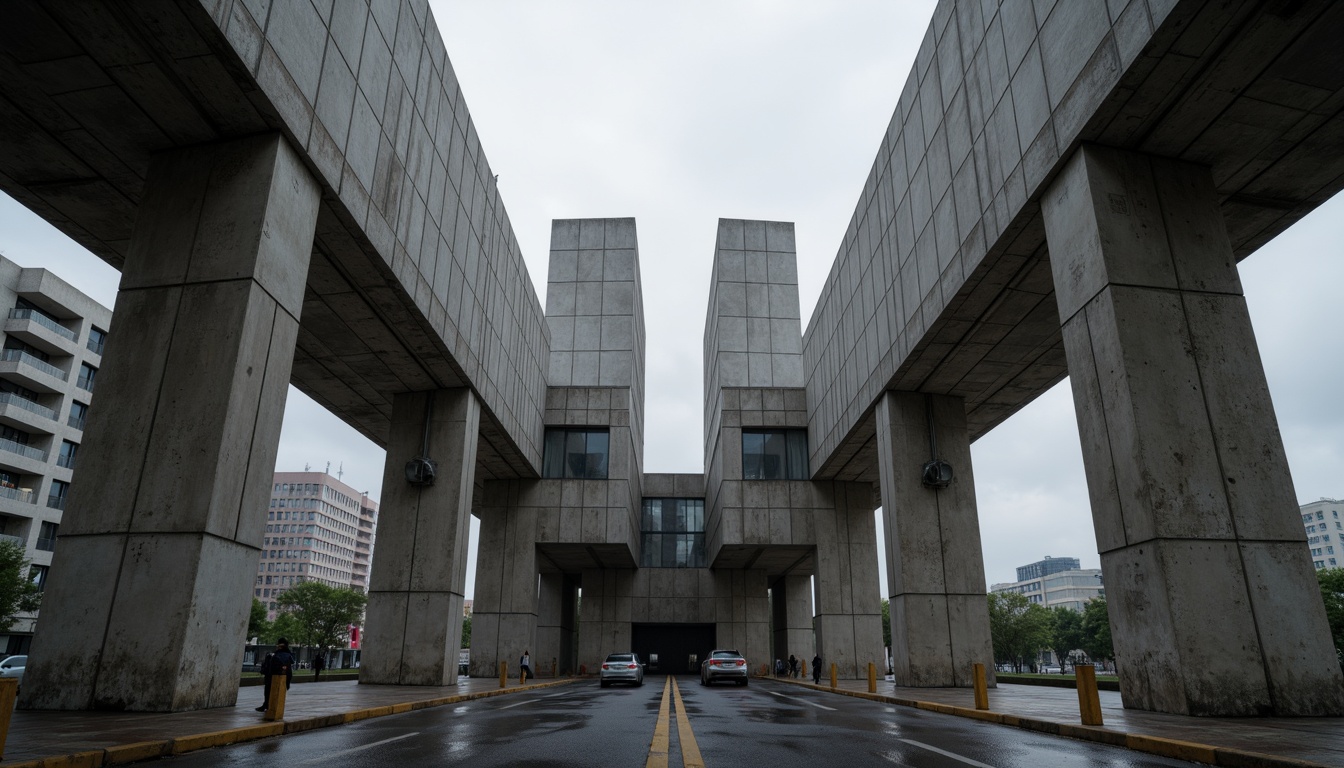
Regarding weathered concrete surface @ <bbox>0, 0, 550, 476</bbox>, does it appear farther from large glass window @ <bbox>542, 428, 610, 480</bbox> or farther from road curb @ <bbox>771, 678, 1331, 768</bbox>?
road curb @ <bbox>771, 678, 1331, 768</bbox>

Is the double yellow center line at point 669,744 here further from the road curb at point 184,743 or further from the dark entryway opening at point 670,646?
the dark entryway opening at point 670,646

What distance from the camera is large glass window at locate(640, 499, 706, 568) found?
48.8 metres

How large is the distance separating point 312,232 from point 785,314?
34.6m

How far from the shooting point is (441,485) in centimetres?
2438

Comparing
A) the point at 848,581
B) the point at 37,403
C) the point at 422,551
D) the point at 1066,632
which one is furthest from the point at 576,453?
the point at 1066,632

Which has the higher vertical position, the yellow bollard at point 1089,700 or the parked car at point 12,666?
the yellow bollard at point 1089,700

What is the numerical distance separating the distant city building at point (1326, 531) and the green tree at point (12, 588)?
612ft

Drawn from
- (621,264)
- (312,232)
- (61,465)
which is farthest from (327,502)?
(312,232)

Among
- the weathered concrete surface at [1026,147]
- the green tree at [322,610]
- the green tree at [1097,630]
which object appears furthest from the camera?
the green tree at [1097,630]

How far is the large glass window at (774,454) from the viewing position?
3781cm

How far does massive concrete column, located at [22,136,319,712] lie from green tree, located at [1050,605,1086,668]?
4308 inches

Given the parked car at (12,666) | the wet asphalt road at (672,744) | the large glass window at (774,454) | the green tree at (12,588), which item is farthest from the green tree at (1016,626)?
the green tree at (12,588)

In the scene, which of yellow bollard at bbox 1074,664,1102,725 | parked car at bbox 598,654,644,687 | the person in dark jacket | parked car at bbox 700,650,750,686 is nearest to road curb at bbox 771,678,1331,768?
yellow bollard at bbox 1074,664,1102,725

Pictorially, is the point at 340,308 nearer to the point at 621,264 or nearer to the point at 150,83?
the point at 150,83
